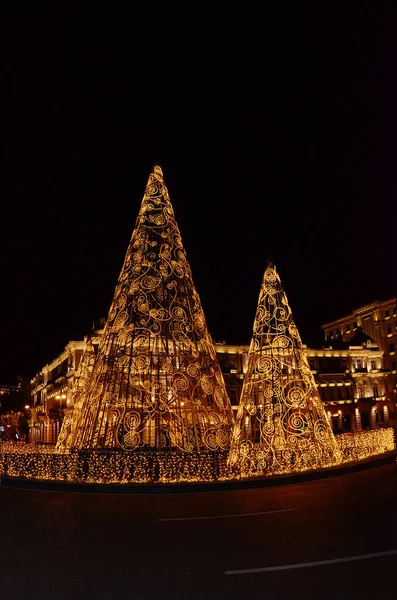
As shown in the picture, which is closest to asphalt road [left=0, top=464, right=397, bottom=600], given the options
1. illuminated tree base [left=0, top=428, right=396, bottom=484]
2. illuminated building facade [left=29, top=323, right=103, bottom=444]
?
illuminated tree base [left=0, top=428, right=396, bottom=484]

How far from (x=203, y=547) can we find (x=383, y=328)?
A: 54.9m

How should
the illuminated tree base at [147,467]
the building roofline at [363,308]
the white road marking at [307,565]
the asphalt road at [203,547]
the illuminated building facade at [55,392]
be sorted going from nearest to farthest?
1. the asphalt road at [203,547]
2. the white road marking at [307,565]
3. the illuminated tree base at [147,467]
4. the illuminated building facade at [55,392]
5. the building roofline at [363,308]

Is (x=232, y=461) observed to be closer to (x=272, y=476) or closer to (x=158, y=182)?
(x=272, y=476)

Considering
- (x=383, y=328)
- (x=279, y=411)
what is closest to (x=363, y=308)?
(x=383, y=328)

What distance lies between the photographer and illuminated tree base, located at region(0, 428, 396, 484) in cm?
1258

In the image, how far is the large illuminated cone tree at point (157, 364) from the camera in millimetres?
13617

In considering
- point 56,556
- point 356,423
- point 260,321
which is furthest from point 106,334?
point 356,423

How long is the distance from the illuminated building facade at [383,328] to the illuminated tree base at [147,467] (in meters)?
42.5

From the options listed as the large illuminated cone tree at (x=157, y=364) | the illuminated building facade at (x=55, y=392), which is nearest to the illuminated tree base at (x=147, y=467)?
the large illuminated cone tree at (x=157, y=364)

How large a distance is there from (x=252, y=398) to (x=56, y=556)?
898cm

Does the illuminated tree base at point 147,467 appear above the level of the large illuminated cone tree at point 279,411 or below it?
below

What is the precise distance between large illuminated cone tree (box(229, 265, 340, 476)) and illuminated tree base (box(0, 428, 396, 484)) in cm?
4

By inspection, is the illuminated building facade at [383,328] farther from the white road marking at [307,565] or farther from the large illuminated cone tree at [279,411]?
the white road marking at [307,565]

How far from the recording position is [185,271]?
15000 millimetres
